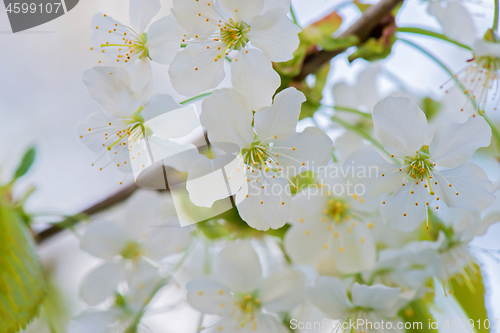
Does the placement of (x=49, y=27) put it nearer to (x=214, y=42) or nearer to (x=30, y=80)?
(x=30, y=80)

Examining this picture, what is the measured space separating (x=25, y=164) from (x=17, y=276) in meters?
→ 0.18

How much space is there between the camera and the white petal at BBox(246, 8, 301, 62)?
0.37 m

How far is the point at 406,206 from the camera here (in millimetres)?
420

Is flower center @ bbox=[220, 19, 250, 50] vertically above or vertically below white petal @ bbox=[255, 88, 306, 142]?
above

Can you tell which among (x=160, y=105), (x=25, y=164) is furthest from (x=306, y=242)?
(x=25, y=164)

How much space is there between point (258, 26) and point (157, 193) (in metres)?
0.33

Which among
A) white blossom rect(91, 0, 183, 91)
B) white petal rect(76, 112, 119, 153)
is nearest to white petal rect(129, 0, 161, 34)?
white blossom rect(91, 0, 183, 91)

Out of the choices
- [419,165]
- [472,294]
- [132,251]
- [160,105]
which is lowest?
[472,294]

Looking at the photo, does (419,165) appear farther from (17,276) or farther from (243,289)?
(17,276)

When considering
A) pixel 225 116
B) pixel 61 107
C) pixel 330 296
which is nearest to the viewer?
pixel 225 116

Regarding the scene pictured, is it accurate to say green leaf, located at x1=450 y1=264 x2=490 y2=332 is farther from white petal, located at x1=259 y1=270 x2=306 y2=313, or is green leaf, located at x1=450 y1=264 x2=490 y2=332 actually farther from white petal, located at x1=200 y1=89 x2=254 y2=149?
white petal, located at x1=200 y1=89 x2=254 y2=149

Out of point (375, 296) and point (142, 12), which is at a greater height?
point (142, 12)

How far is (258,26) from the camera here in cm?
38

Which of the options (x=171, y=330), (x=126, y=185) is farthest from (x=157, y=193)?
(x=171, y=330)
